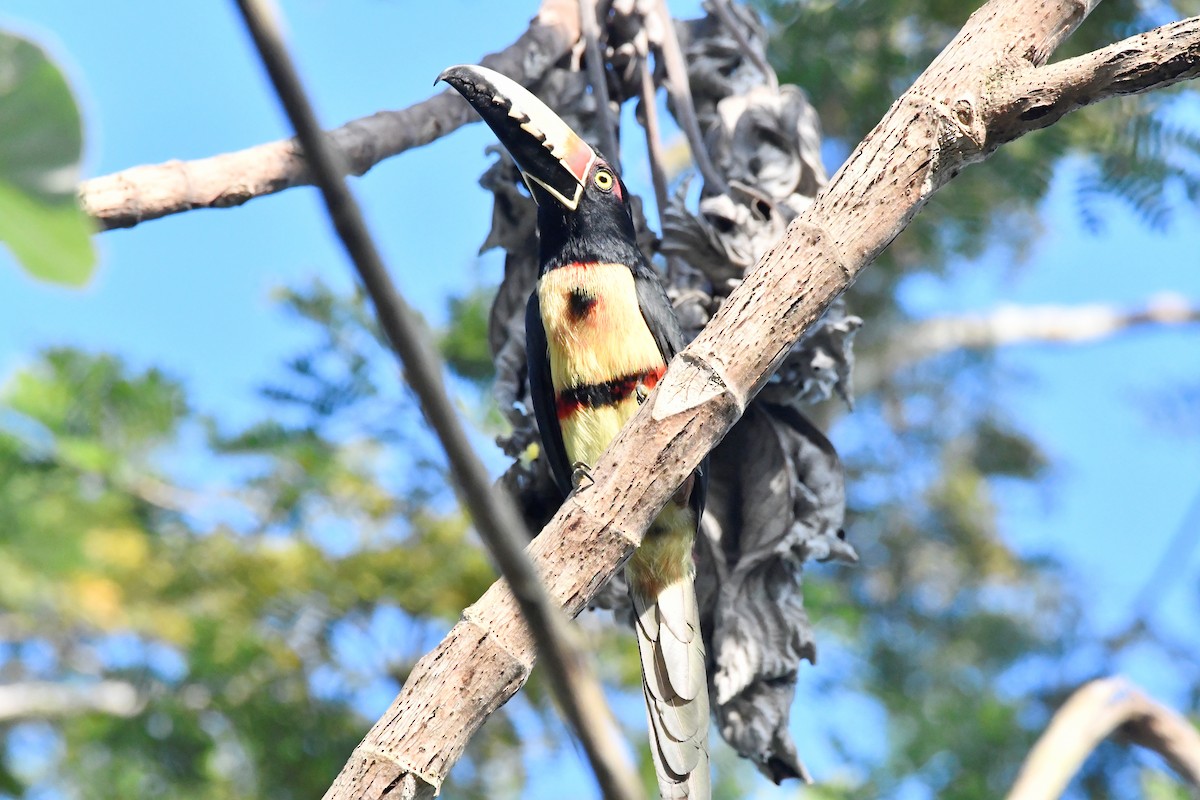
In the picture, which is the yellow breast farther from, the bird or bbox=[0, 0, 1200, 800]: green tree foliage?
bbox=[0, 0, 1200, 800]: green tree foliage

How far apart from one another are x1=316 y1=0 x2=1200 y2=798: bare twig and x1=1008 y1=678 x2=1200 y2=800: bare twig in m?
1.88

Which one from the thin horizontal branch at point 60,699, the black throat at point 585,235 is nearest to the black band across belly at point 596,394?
the black throat at point 585,235

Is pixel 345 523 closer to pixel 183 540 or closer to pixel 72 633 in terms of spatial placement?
pixel 183 540

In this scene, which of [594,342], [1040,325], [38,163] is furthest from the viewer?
[1040,325]

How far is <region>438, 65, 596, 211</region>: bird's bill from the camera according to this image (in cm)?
257

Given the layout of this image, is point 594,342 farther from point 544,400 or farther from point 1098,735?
point 1098,735

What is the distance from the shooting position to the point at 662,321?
2.74 metres

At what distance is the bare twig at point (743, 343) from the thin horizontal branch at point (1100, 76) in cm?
1

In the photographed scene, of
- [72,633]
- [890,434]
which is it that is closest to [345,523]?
[72,633]

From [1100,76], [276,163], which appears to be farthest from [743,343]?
[276,163]

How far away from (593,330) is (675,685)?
2.81ft

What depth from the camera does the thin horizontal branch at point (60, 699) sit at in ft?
15.4

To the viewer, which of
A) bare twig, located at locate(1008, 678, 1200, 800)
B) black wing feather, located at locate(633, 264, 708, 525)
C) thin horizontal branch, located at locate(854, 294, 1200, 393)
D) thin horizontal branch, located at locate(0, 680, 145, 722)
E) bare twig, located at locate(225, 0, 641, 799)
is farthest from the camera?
thin horizontal branch, located at locate(854, 294, 1200, 393)

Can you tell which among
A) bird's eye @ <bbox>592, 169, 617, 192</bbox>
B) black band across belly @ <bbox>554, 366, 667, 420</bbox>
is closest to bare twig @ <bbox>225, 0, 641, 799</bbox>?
black band across belly @ <bbox>554, 366, 667, 420</bbox>
